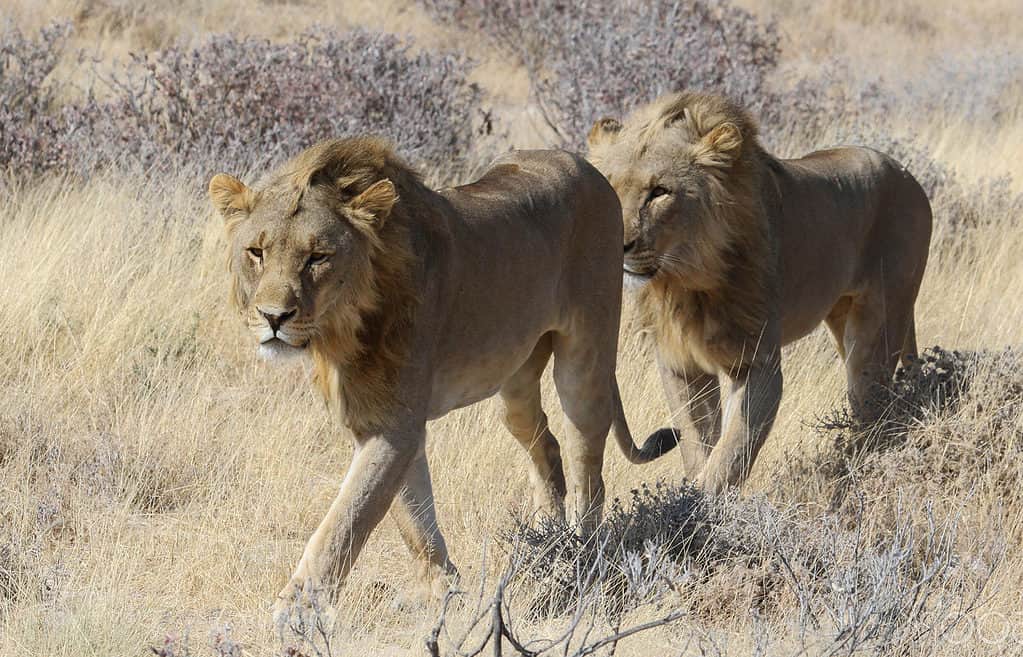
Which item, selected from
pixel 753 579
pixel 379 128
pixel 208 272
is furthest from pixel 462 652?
pixel 379 128

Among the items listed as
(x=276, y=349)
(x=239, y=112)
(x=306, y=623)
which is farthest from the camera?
(x=239, y=112)

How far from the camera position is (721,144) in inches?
218

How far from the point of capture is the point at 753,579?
15.1 feet

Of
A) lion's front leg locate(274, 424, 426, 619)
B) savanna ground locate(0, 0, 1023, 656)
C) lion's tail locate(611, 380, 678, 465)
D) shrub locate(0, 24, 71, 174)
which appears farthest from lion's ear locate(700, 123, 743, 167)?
shrub locate(0, 24, 71, 174)

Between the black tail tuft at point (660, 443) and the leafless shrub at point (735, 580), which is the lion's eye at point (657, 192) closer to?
the black tail tuft at point (660, 443)

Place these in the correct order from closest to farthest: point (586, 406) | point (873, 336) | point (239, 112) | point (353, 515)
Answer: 1. point (353, 515)
2. point (586, 406)
3. point (873, 336)
4. point (239, 112)

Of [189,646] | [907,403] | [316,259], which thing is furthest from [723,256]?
[189,646]

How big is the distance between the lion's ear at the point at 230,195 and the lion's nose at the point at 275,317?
42cm

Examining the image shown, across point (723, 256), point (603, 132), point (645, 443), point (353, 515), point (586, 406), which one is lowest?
point (645, 443)

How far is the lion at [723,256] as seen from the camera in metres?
5.48

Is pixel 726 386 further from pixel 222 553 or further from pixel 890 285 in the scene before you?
pixel 222 553

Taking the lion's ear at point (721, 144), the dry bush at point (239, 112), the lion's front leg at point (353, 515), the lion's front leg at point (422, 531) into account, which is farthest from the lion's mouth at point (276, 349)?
the dry bush at point (239, 112)

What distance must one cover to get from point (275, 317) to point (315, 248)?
24 cm

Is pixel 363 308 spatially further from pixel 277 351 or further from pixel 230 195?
pixel 230 195
